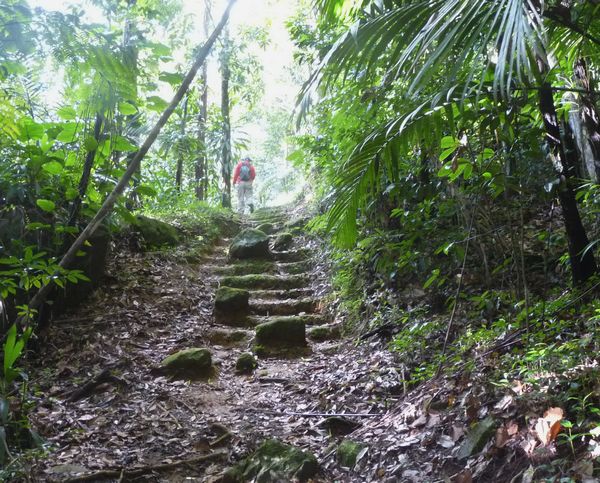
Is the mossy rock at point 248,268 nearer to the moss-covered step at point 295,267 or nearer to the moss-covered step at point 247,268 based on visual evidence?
the moss-covered step at point 247,268

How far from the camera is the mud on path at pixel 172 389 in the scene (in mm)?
2977

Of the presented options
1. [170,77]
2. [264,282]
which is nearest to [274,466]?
[170,77]

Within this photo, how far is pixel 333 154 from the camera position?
611 centimetres

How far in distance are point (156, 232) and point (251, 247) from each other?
1.62 meters

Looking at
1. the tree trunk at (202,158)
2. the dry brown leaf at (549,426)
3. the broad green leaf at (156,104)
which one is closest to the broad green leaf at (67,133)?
the broad green leaf at (156,104)

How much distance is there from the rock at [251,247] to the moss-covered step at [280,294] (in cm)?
136

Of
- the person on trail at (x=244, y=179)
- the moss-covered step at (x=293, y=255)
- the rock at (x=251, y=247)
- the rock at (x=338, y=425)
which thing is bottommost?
the rock at (x=338, y=425)

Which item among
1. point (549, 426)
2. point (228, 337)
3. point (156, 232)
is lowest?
point (228, 337)

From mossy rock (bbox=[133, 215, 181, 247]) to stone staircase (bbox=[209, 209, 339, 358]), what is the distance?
0.79m

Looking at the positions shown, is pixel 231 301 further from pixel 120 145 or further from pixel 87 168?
pixel 120 145

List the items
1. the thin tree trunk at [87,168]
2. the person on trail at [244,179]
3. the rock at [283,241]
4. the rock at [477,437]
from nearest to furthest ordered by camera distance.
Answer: the rock at [477,437]
the thin tree trunk at [87,168]
the rock at [283,241]
the person on trail at [244,179]

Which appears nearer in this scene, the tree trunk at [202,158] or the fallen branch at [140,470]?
the fallen branch at [140,470]

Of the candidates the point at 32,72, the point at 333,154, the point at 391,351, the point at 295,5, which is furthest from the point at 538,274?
the point at 295,5

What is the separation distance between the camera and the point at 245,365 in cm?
471
